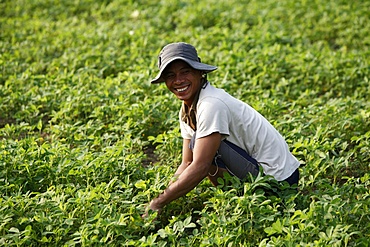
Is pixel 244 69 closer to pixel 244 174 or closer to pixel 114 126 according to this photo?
pixel 114 126

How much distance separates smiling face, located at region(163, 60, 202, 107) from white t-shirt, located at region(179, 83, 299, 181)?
2.7 inches

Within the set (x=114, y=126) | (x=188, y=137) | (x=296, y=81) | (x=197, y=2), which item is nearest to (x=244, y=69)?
(x=296, y=81)

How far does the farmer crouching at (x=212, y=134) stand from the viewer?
12.3 feet

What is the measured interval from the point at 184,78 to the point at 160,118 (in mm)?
1505

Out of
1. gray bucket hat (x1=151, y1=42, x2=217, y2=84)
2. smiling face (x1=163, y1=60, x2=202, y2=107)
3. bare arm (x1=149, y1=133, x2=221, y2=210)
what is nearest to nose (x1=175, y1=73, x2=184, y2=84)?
smiling face (x1=163, y1=60, x2=202, y2=107)

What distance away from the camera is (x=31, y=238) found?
3547mm

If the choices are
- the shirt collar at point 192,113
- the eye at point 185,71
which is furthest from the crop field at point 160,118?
the eye at point 185,71

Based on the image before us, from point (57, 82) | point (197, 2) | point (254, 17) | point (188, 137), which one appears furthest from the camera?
point (197, 2)

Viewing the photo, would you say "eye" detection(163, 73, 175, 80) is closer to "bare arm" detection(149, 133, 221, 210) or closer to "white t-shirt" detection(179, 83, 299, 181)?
"white t-shirt" detection(179, 83, 299, 181)

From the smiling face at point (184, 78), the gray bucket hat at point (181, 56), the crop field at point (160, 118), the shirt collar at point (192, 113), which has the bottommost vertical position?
the crop field at point (160, 118)

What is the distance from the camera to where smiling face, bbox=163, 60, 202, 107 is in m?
3.87

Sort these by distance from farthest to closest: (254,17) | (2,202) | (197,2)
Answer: (197,2) → (254,17) → (2,202)

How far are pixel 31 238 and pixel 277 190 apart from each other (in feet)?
5.17

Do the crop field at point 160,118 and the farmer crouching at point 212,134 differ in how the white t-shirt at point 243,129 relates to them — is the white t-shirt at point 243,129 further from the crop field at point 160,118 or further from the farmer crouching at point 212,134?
the crop field at point 160,118
